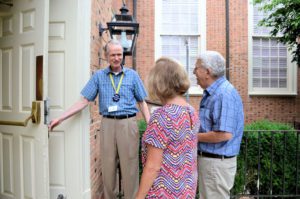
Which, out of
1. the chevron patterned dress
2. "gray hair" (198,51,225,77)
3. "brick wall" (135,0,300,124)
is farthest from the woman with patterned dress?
"brick wall" (135,0,300,124)

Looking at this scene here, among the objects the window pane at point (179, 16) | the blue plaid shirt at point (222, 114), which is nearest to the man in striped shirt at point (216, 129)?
the blue plaid shirt at point (222, 114)

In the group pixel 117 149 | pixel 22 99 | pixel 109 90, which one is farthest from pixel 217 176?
pixel 22 99

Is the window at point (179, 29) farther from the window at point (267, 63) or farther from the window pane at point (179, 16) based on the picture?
the window at point (267, 63)

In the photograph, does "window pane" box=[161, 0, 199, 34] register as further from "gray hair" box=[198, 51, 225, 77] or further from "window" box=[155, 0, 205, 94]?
"gray hair" box=[198, 51, 225, 77]

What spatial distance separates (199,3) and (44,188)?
937cm

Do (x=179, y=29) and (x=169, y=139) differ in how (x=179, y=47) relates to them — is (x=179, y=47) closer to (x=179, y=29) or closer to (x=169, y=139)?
(x=179, y=29)

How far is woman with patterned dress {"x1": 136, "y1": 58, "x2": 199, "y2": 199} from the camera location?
1.96m

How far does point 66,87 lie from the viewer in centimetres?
369

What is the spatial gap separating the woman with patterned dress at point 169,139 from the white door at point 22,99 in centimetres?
146

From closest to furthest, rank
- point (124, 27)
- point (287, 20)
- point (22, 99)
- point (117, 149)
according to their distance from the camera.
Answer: point (22, 99) < point (117, 149) < point (124, 27) < point (287, 20)

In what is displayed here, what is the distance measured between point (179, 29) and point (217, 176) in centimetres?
910

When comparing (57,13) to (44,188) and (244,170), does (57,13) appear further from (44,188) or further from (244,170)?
(244,170)

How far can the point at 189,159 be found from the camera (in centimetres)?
208

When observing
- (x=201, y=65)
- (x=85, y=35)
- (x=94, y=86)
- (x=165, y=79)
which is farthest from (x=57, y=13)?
(x=165, y=79)
